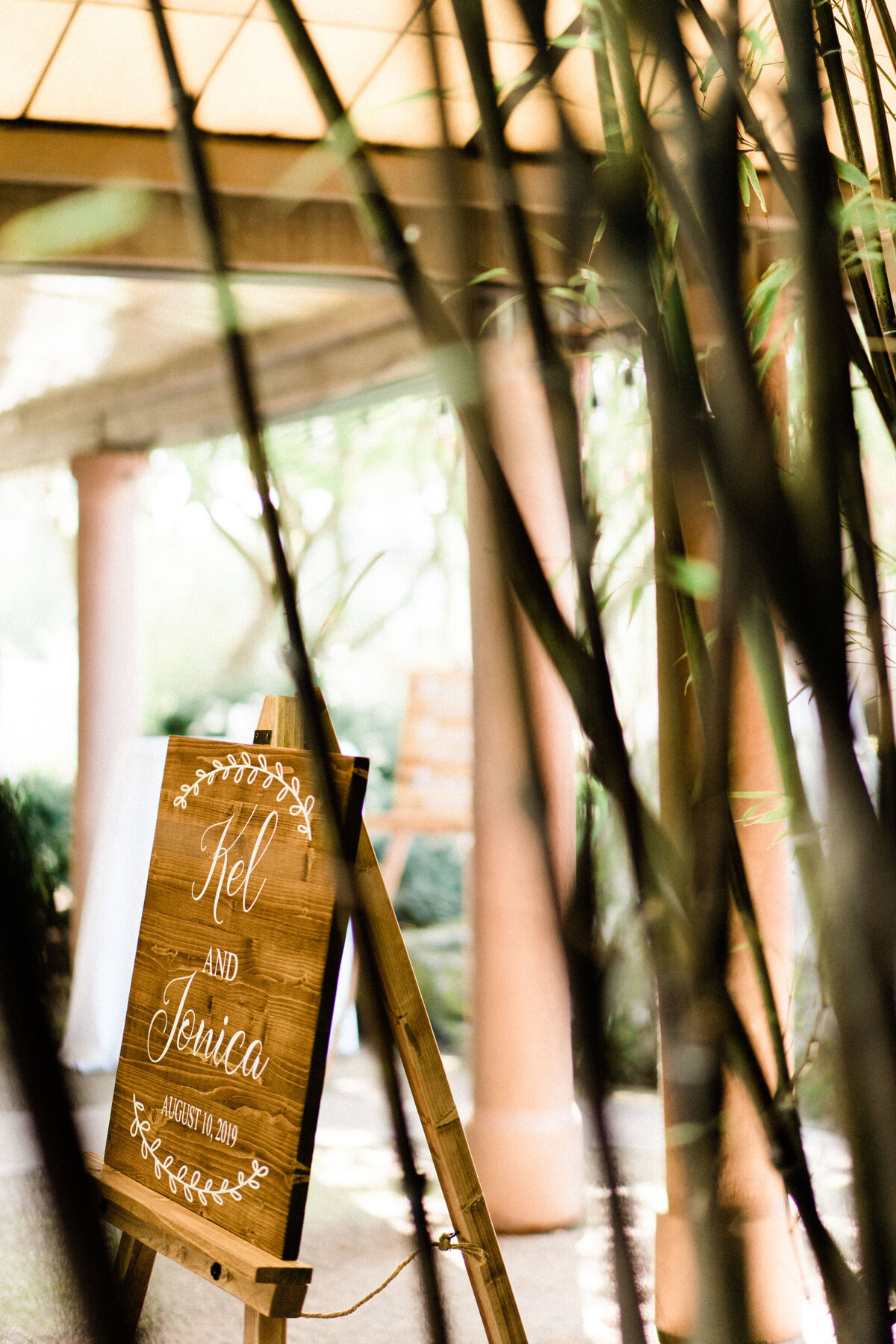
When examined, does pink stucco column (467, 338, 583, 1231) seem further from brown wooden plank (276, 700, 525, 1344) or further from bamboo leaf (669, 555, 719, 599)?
bamboo leaf (669, 555, 719, 599)

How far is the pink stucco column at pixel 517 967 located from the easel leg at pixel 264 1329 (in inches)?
58.3

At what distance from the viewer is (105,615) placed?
4.66 meters

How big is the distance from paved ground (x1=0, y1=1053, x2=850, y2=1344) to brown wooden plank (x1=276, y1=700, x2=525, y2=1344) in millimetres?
514

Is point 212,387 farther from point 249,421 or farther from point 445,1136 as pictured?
point 249,421

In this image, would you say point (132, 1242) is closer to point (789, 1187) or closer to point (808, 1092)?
point (789, 1187)

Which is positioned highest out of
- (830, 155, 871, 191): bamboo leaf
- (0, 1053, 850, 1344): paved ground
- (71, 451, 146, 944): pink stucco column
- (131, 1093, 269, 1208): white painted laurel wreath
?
(71, 451, 146, 944): pink stucco column

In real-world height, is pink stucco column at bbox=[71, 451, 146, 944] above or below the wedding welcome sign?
above

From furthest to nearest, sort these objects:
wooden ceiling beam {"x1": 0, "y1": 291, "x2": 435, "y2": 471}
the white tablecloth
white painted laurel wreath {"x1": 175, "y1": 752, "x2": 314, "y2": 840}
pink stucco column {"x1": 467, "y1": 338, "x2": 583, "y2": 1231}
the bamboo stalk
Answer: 1. wooden ceiling beam {"x1": 0, "y1": 291, "x2": 435, "y2": 471}
2. the white tablecloth
3. pink stucco column {"x1": 467, "y1": 338, "x2": 583, "y2": 1231}
4. white painted laurel wreath {"x1": 175, "y1": 752, "x2": 314, "y2": 840}
5. the bamboo stalk

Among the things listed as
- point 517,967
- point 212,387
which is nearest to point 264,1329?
point 517,967

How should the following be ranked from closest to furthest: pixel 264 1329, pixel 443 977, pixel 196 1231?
pixel 264 1329 < pixel 196 1231 < pixel 443 977

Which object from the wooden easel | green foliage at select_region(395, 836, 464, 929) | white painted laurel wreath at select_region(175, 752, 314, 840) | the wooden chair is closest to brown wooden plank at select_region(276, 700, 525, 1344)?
the wooden easel

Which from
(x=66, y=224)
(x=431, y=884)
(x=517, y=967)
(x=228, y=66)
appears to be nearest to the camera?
(x=66, y=224)

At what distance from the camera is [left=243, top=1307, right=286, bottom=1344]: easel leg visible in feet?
4.24

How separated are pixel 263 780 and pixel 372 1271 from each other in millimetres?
1572
